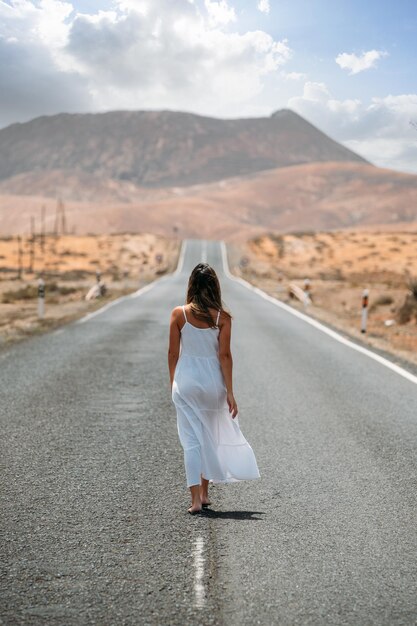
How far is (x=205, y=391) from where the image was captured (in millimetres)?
5496

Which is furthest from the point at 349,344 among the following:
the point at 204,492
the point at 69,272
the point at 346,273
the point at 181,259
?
the point at 181,259

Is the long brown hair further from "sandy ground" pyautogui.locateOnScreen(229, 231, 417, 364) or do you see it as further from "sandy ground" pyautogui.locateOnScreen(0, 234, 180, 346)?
"sandy ground" pyautogui.locateOnScreen(0, 234, 180, 346)

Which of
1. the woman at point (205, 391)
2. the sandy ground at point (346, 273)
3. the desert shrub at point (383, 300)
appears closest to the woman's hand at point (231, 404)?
the woman at point (205, 391)

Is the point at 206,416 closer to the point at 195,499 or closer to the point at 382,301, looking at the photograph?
the point at 195,499

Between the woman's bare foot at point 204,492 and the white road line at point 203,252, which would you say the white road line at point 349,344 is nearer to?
the woman's bare foot at point 204,492

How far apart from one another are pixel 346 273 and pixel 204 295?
61959 mm

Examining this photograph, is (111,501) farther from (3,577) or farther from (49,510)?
(3,577)

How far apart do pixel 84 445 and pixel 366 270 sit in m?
64.0

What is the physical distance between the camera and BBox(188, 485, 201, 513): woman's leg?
5.46 m

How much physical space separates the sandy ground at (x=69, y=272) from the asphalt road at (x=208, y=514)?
906 cm

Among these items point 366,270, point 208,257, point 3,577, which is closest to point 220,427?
point 3,577

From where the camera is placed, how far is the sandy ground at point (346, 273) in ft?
76.1

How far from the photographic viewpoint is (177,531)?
5109mm

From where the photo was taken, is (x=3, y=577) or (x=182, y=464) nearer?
(x=3, y=577)
